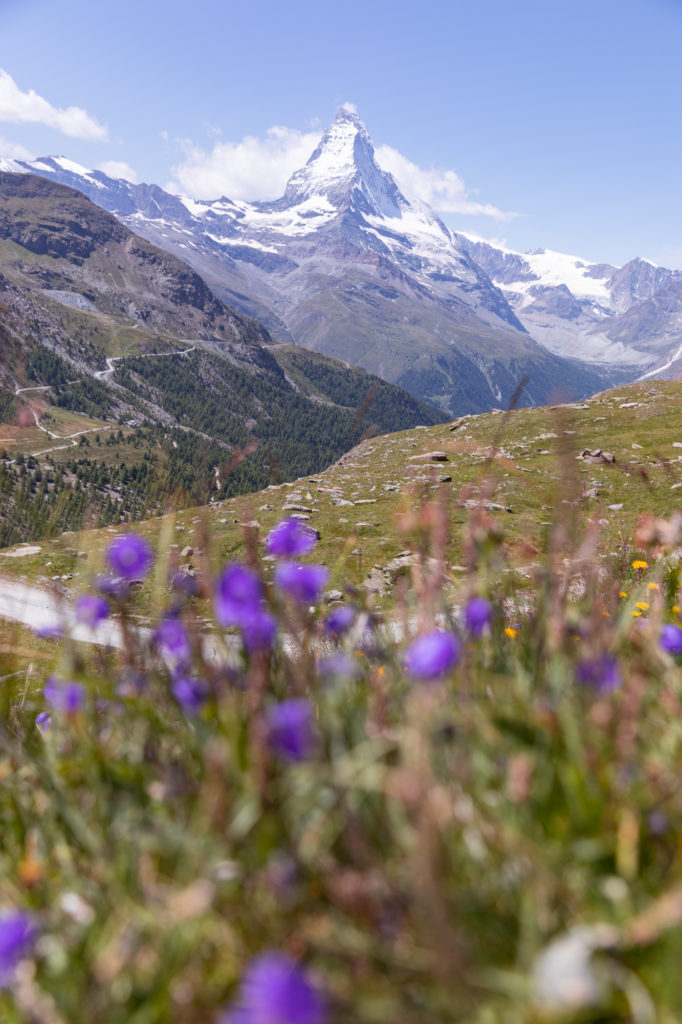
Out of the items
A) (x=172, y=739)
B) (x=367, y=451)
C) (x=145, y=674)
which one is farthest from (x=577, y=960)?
(x=367, y=451)

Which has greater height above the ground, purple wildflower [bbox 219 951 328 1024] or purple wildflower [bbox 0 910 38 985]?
purple wildflower [bbox 219 951 328 1024]

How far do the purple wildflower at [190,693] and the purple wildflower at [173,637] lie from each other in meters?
0.17

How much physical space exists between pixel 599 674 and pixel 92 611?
91.9 inches

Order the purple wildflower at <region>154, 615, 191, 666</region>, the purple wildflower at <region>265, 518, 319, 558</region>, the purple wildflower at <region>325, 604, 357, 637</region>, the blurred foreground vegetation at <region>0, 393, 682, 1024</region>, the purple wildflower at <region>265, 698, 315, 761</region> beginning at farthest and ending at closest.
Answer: the purple wildflower at <region>325, 604, 357, 637</region> → the purple wildflower at <region>154, 615, 191, 666</region> → the purple wildflower at <region>265, 518, 319, 558</region> → the purple wildflower at <region>265, 698, 315, 761</region> → the blurred foreground vegetation at <region>0, 393, 682, 1024</region>

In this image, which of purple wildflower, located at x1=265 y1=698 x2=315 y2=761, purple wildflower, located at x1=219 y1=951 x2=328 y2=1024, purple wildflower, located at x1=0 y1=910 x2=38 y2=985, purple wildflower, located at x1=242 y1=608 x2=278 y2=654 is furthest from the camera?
purple wildflower, located at x1=242 y1=608 x2=278 y2=654

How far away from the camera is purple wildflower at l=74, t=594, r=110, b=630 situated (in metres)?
2.82

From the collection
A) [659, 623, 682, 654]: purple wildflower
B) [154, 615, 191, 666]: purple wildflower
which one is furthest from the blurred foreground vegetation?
[659, 623, 682, 654]: purple wildflower

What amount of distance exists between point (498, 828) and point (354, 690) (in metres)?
1.74

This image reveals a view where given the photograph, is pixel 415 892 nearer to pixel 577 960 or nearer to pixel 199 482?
pixel 577 960

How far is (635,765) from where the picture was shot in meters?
2.14

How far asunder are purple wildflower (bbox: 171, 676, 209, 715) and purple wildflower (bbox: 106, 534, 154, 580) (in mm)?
580

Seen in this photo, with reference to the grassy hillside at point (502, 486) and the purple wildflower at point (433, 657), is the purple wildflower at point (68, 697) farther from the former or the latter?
the grassy hillside at point (502, 486)

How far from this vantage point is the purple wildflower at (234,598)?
92.9 inches

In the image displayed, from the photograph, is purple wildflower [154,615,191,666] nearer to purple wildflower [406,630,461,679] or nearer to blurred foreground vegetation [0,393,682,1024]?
blurred foreground vegetation [0,393,682,1024]
